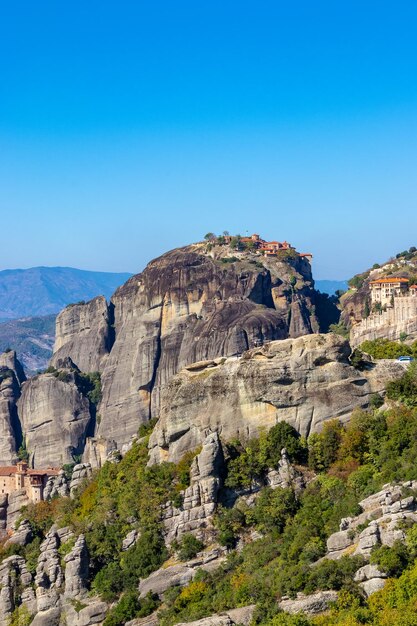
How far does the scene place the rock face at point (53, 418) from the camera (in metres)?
109

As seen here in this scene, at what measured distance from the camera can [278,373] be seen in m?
44.8

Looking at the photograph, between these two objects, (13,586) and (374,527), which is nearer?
(374,527)

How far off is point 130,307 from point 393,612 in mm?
86429

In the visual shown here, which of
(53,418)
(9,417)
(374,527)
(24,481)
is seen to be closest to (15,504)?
(24,481)

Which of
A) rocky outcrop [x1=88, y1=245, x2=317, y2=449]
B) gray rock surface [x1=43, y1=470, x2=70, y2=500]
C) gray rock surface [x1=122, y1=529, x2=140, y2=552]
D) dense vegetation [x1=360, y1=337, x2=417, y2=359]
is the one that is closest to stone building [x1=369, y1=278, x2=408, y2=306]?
rocky outcrop [x1=88, y1=245, x2=317, y2=449]

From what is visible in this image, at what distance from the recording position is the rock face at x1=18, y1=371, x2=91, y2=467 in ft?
359

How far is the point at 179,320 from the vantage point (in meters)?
113

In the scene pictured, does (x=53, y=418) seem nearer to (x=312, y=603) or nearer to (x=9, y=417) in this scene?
(x=9, y=417)

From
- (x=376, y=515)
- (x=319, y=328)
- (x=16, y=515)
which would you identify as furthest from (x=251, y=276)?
(x=376, y=515)

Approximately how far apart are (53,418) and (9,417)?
4304mm

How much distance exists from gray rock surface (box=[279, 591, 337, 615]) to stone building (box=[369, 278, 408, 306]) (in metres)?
63.3

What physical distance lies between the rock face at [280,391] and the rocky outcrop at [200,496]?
1479 mm

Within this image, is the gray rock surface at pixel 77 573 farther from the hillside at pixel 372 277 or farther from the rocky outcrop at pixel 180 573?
the hillside at pixel 372 277

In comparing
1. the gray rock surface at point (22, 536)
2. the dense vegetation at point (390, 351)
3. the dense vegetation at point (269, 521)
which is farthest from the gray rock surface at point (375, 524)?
the gray rock surface at point (22, 536)
